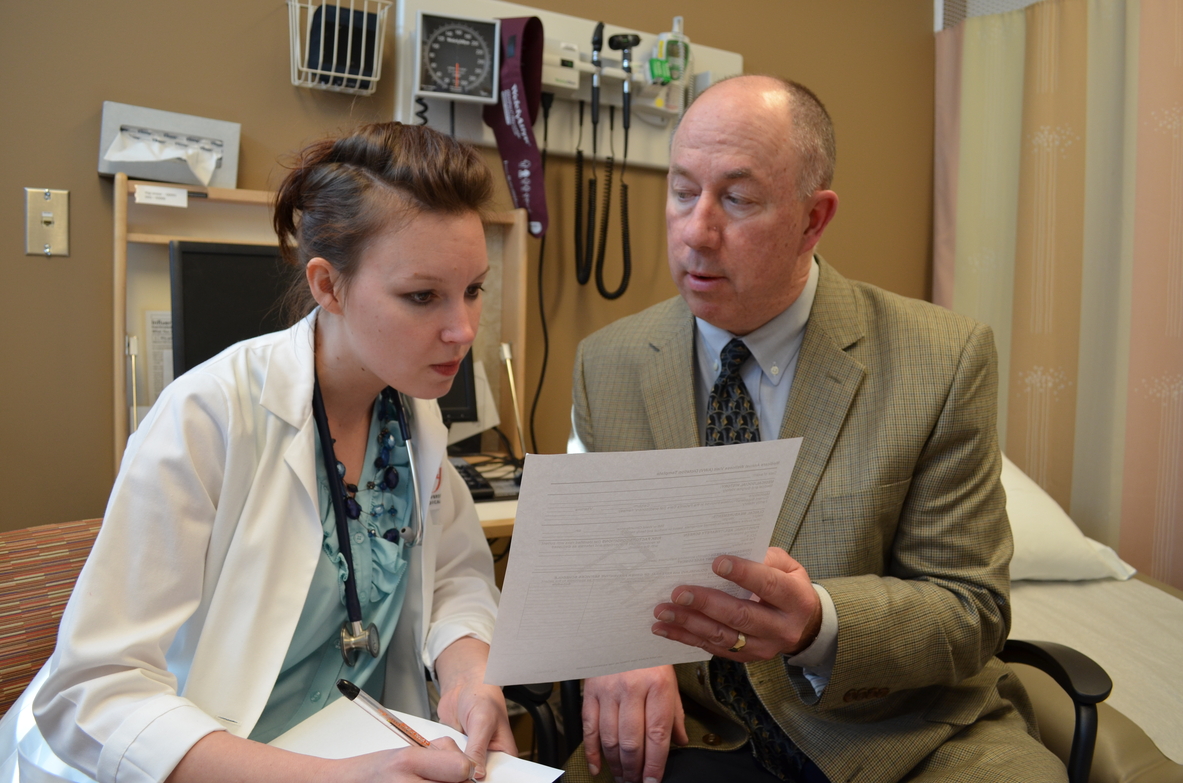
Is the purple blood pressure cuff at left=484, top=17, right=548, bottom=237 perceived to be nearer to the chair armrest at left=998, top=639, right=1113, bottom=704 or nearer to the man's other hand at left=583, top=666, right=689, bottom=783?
the man's other hand at left=583, top=666, right=689, bottom=783

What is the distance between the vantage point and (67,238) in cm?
181

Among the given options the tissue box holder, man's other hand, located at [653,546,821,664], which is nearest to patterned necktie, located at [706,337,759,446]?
man's other hand, located at [653,546,821,664]

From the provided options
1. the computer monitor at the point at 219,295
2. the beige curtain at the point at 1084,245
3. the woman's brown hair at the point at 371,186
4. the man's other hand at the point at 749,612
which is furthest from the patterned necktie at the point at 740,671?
the beige curtain at the point at 1084,245

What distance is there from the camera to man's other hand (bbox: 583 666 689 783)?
1.12 metres

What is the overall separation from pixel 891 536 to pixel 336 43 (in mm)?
1630

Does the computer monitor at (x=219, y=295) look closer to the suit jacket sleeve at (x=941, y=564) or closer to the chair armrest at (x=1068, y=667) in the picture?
the suit jacket sleeve at (x=941, y=564)

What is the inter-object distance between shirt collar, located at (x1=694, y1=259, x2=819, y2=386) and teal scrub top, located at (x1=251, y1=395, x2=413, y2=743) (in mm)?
567

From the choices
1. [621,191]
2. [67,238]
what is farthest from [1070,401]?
[67,238]

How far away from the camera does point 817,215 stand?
132 centimetres

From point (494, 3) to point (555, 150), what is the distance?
0.41 metres

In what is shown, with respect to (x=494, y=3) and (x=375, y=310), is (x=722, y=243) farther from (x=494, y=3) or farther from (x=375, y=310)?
(x=494, y=3)

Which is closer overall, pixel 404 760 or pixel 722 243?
pixel 404 760

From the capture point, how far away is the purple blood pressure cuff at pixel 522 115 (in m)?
2.10

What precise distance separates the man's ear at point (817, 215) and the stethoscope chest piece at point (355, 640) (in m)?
0.87
